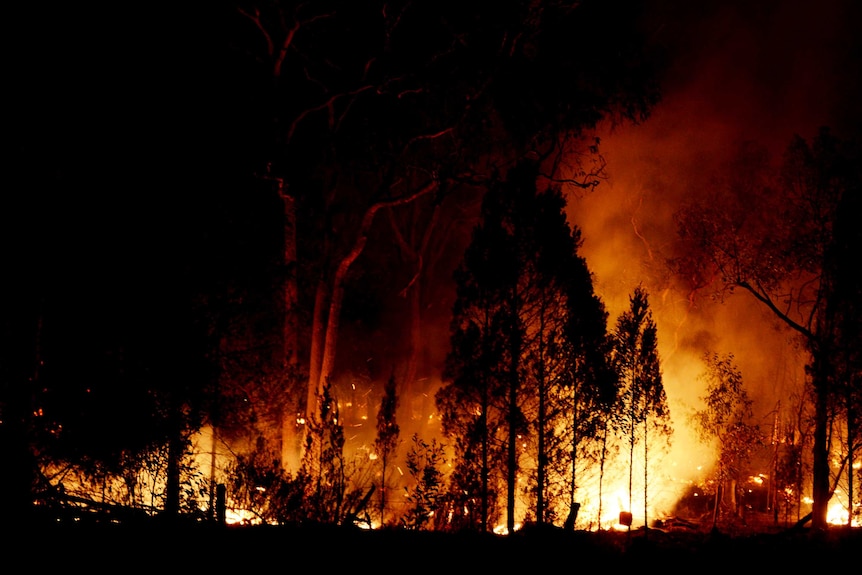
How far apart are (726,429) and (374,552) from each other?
16.7 m

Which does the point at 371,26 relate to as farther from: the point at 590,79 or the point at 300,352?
the point at 300,352

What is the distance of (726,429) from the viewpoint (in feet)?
73.4

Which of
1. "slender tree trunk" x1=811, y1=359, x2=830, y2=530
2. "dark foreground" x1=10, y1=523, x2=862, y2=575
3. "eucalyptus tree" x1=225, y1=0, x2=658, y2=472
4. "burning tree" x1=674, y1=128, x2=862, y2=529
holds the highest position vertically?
"eucalyptus tree" x1=225, y1=0, x2=658, y2=472

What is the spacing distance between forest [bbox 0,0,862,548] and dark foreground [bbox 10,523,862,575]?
791 millimetres

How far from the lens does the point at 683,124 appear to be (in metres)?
29.5

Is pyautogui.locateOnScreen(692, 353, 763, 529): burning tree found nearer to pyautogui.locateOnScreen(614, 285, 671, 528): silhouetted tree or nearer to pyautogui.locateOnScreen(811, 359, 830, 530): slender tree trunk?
pyautogui.locateOnScreen(811, 359, 830, 530): slender tree trunk

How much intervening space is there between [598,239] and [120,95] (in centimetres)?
2200

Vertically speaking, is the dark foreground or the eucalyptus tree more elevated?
the eucalyptus tree

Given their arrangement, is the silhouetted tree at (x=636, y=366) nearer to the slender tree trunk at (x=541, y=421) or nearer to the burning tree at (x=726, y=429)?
the slender tree trunk at (x=541, y=421)

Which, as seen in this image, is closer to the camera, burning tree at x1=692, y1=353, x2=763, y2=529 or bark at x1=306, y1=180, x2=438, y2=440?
bark at x1=306, y1=180, x2=438, y2=440

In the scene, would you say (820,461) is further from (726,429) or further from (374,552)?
(374,552)

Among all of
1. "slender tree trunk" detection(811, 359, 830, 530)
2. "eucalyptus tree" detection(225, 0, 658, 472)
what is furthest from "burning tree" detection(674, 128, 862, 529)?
"eucalyptus tree" detection(225, 0, 658, 472)

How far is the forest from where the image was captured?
33.7 feet

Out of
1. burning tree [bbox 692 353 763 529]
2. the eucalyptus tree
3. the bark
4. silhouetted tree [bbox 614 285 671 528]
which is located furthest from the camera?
burning tree [bbox 692 353 763 529]
